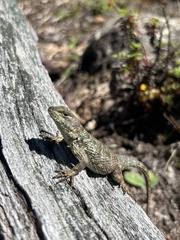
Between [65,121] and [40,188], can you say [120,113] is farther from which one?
[40,188]

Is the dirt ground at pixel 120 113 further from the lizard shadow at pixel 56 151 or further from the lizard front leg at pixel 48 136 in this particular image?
the lizard front leg at pixel 48 136

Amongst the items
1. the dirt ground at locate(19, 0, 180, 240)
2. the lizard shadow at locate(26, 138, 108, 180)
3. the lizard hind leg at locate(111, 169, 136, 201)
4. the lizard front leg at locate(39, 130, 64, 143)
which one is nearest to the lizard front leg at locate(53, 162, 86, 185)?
the lizard shadow at locate(26, 138, 108, 180)

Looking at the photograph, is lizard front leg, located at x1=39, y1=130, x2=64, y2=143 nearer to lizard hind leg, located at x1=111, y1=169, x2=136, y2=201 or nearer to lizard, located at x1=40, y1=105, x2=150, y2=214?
lizard, located at x1=40, y1=105, x2=150, y2=214

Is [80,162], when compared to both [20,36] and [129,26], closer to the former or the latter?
[20,36]

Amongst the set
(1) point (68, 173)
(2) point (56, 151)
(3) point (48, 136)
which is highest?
(3) point (48, 136)

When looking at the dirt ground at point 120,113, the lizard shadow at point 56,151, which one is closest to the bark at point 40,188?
the lizard shadow at point 56,151

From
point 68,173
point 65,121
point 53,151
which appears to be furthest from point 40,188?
point 65,121
